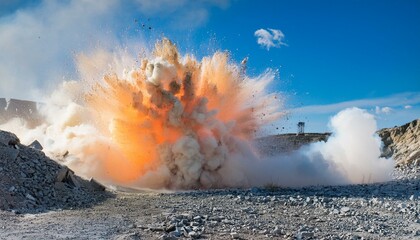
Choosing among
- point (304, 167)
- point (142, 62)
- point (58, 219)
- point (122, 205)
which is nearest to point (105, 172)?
point (142, 62)

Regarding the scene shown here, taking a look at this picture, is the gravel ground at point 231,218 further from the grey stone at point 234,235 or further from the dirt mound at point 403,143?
the dirt mound at point 403,143

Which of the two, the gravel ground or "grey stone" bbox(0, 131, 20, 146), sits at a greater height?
"grey stone" bbox(0, 131, 20, 146)

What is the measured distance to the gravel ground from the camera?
13500 millimetres

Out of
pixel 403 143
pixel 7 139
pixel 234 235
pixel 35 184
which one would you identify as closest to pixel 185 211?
pixel 234 235

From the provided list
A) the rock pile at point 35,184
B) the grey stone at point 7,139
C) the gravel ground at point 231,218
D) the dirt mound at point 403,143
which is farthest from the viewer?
the dirt mound at point 403,143

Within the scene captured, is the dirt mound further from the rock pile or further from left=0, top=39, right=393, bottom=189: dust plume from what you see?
the rock pile

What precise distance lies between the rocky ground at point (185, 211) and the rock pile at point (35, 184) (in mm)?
45

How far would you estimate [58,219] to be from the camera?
51.6 feet

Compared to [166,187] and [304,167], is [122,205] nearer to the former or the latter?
[166,187]

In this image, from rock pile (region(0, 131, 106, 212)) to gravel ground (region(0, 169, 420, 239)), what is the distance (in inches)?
46.1

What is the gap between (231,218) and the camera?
16203 mm

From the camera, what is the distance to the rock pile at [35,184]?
59.9 ft

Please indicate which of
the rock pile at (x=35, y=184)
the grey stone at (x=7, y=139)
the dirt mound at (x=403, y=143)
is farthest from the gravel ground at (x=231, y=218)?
the dirt mound at (x=403, y=143)

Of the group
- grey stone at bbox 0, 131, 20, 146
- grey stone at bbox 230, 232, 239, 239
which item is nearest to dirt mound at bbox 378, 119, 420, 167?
grey stone at bbox 230, 232, 239, 239
